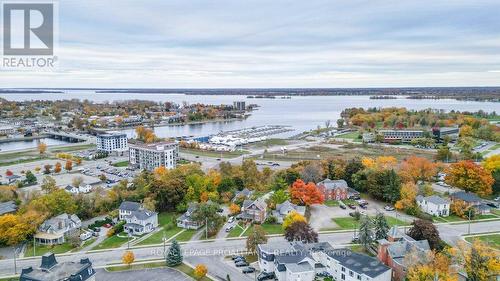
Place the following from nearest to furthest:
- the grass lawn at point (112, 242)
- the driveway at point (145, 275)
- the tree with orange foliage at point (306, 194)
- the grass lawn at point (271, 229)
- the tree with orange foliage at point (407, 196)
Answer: the driveway at point (145, 275), the grass lawn at point (112, 242), the grass lawn at point (271, 229), the tree with orange foliage at point (407, 196), the tree with orange foliage at point (306, 194)

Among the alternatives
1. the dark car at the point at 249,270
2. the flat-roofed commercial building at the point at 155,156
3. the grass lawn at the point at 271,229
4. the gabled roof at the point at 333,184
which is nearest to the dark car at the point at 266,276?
the dark car at the point at 249,270

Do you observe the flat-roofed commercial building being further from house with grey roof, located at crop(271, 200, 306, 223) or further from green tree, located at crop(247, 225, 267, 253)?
green tree, located at crop(247, 225, 267, 253)

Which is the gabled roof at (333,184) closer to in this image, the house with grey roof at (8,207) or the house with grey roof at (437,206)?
the house with grey roof at (437,206)

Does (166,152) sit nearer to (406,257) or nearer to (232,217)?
(232,217)

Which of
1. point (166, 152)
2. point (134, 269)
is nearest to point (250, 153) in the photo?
point (166, 152)

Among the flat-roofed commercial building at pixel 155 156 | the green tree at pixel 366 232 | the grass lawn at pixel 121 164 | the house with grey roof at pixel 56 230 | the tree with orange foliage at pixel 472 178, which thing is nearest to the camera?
the green tree at pixel 366 232

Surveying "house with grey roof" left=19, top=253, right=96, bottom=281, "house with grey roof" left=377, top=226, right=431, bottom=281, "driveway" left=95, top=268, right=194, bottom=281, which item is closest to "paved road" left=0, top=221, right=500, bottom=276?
"driveway" left=95, top=268, right=194, bottom=281
